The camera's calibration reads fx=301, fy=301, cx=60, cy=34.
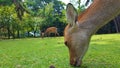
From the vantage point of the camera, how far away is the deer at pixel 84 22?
5844 mm

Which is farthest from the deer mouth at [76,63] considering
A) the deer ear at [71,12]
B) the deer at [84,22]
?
the deer ear at [71,12]

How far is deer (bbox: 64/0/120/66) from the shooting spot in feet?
19.2

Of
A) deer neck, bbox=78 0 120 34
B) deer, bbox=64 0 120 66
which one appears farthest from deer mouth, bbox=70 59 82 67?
deer neck, bbox=78 0 120 34

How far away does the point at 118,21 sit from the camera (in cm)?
4112

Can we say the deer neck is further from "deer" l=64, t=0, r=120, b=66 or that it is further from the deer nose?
the deer nose

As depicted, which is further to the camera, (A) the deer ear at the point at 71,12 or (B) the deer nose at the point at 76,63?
(B) the deer nose at the point at 76,63

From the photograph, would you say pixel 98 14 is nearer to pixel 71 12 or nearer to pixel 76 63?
pixel 71 12

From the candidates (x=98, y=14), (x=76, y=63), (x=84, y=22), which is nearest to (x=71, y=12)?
(x=84, y=22)

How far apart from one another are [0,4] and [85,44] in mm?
24332

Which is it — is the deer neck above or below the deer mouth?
above

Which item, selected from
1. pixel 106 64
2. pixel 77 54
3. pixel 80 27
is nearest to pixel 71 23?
pixel 80 27

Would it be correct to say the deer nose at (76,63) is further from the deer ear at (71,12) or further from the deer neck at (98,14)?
the deer ear at (71,12)

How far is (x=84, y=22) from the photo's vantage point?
5.96 m

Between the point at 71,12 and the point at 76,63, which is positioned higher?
the point at 71,12
